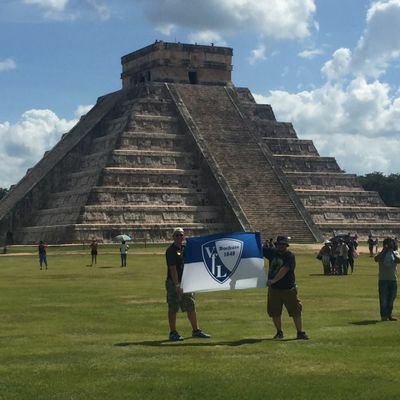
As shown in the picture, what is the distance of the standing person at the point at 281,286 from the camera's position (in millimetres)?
14922

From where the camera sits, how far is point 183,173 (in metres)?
60.9

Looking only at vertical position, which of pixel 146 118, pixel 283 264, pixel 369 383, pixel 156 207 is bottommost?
pixel 369 383

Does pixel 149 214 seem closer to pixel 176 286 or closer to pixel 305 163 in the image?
pixel 305 163

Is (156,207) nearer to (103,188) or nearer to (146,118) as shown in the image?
(103,188)

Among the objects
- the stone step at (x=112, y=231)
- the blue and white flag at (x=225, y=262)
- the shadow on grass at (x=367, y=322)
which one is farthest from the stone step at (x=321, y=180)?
the blue and white flag at (x=225, y=262)

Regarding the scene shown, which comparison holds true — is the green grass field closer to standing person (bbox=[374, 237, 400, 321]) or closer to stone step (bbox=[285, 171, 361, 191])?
standing person (bbox=[374, 237, 400, 321])

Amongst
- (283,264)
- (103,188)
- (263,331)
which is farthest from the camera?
(103,188)

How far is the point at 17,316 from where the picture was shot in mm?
18578

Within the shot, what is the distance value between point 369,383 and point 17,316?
980 centimetres

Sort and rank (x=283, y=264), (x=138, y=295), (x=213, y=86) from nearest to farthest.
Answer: (x=283, y=264), (x=138, y=295), (x=213, y=86)

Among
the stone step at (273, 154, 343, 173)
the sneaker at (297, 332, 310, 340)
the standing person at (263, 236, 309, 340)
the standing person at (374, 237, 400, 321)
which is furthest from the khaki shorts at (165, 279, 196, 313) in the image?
the stone step at (273, 154, 343, 173)

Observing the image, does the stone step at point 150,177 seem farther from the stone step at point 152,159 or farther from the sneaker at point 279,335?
the sneaker at point 279,335

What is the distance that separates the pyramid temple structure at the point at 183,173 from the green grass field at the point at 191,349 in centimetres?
3210

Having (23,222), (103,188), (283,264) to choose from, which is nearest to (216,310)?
(283,264)
